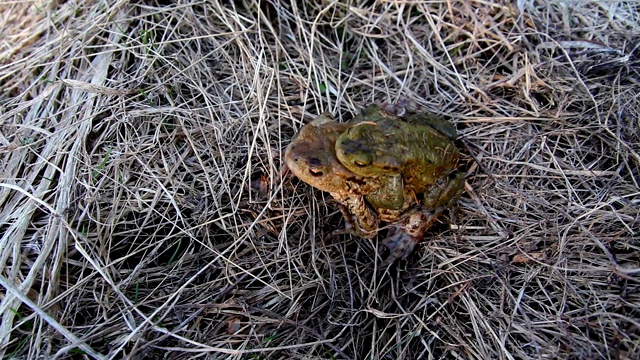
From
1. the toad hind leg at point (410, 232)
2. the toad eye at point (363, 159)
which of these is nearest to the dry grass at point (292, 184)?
the toad hind leg at point (410, 232)

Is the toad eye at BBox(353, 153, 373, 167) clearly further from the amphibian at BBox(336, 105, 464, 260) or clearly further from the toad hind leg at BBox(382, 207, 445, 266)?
the toad hind leg at BBox(382, 207, 445, 266)

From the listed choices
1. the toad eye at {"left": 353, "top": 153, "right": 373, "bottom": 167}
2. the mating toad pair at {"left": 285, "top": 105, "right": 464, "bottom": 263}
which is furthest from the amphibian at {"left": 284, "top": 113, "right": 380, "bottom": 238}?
the toad eye at {"left": 353, "top": 153, "right": 373, "bottom": 167}

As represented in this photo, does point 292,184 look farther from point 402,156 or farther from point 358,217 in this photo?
point 402,156

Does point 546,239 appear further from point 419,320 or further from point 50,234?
point 50,234

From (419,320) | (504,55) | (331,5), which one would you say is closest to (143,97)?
(331,5)

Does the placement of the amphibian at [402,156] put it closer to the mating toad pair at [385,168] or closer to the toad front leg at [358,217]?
the mating toad pair at [385,168]

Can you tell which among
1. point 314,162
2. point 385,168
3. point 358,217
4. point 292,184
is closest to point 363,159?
point 385,168
